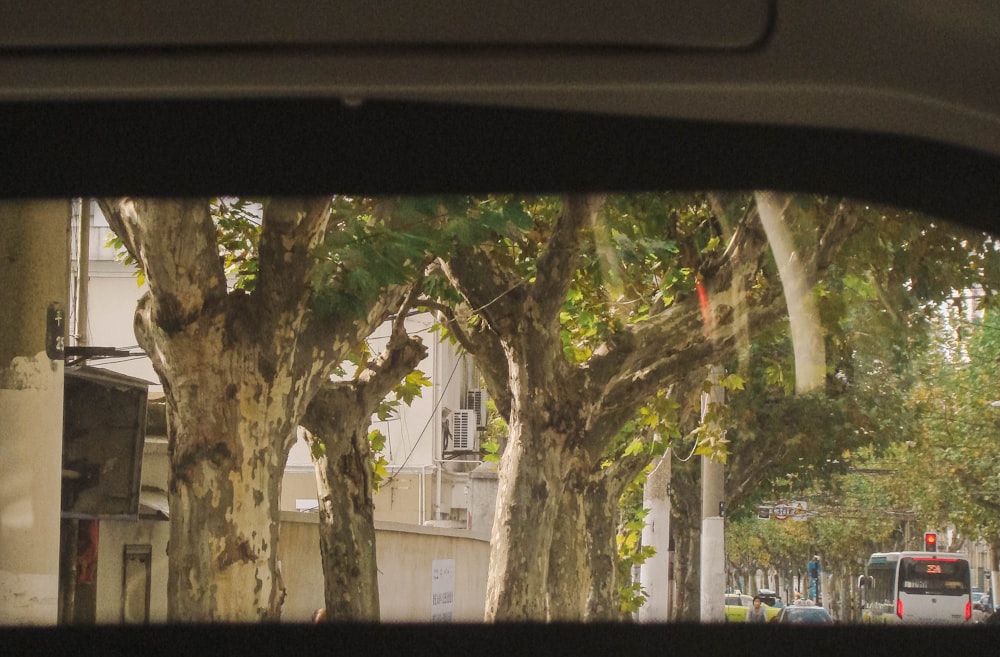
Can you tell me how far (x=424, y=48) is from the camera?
170 cm

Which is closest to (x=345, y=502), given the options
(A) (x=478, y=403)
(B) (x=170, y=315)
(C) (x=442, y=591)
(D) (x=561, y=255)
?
(B) (x=170, y=315)

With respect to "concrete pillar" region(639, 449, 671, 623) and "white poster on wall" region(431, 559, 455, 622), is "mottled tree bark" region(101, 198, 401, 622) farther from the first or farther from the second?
"concrete pillar" region(639, 449, 671, 623)

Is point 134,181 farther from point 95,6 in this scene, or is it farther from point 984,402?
point 984,402

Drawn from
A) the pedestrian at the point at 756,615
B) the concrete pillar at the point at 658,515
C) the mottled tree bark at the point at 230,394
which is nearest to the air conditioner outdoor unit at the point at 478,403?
the concrete pillar at the point at 658,515

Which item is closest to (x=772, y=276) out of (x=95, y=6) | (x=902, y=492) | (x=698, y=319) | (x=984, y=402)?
(x=902, y=492)

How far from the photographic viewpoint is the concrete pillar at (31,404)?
2.30m

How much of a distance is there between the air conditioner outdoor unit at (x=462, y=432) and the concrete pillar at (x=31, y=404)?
434 centimetres

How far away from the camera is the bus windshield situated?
1.78m

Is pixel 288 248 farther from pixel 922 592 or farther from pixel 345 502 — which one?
pixel 345 502

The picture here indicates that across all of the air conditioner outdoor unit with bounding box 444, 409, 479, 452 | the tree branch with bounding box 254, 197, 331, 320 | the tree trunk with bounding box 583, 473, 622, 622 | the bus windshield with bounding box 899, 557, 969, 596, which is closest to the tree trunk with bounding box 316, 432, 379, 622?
the air conditioner outdoor unit with bounding box 444, 409, 479, 452

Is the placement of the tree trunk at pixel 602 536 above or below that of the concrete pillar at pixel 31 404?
below

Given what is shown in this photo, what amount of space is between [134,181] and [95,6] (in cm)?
38

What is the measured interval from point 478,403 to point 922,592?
1061 cm

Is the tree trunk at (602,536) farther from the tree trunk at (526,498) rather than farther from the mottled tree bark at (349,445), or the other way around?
the mottled tree bark at (349,445)
